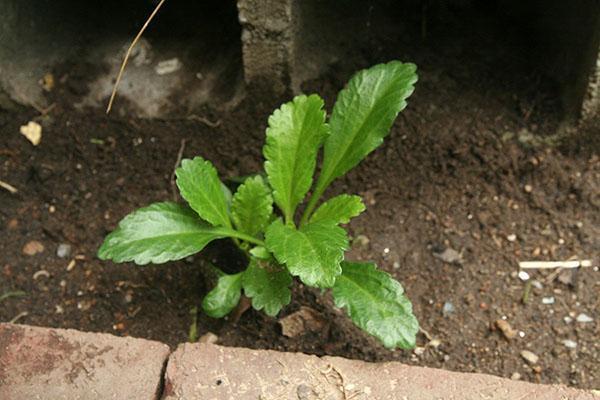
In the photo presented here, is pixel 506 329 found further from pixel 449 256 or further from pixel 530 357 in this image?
pixel 449 256

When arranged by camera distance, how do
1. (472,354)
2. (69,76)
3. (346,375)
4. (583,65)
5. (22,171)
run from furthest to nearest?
(69,76), (22,171), (583,65), (472,354), (346,375)

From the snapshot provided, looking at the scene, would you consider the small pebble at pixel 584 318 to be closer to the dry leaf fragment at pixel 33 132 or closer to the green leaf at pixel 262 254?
the green leaf at pixel 262 254

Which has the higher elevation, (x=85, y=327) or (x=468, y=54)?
(x=468, y=54)

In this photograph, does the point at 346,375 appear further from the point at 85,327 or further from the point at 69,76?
the point at 69,76

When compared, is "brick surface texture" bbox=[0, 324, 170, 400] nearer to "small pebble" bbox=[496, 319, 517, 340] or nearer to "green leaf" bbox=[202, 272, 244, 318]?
"green leaf" bbox=[202, 272, 244, 318]

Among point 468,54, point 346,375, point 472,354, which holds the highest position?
point 468,54

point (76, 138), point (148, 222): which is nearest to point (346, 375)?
point (148, 222)
